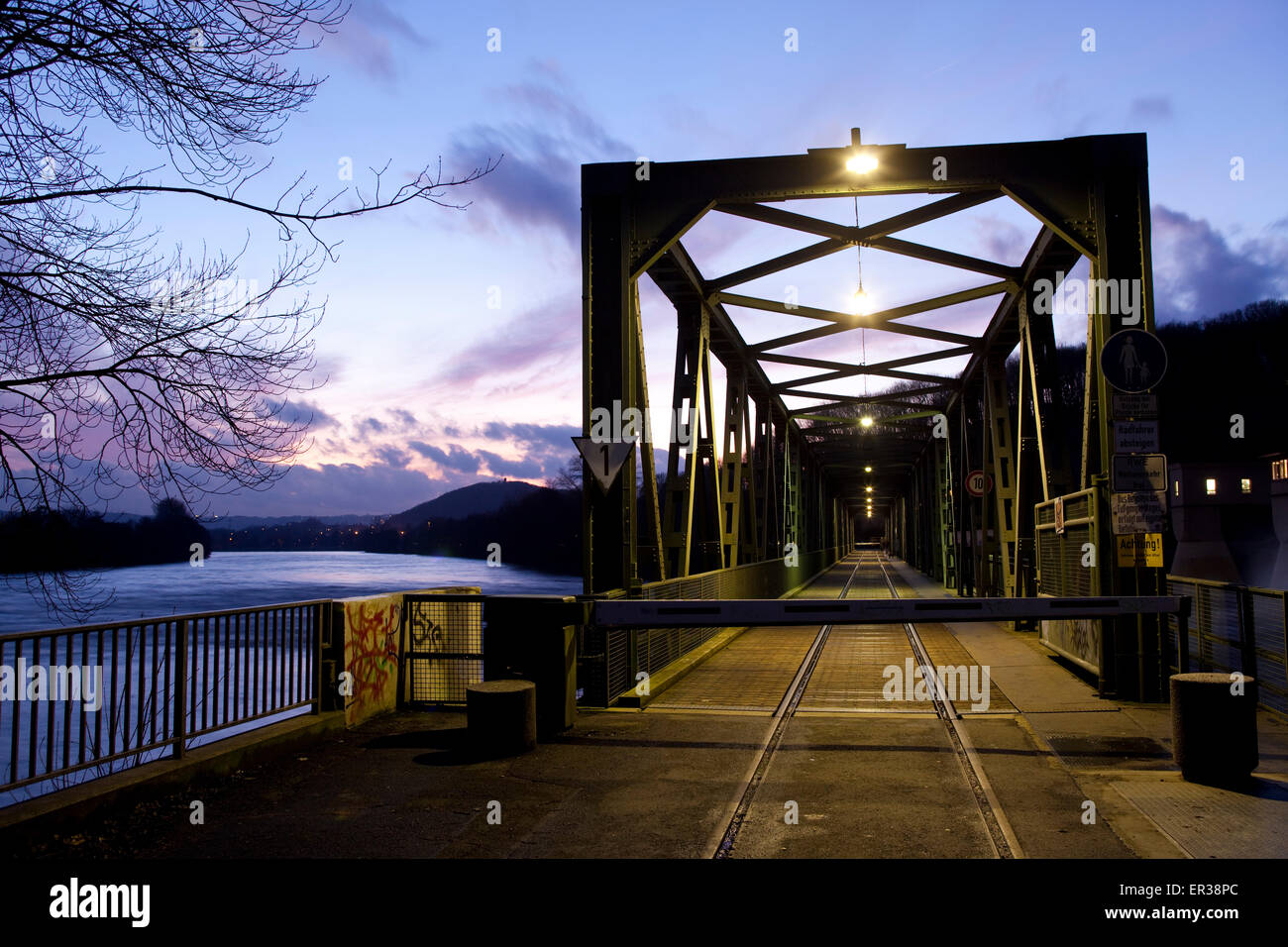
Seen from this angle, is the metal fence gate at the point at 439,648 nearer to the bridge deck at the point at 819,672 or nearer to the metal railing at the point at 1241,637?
the bridge deck at the point at 819,672

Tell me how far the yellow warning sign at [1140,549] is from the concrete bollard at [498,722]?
690cm

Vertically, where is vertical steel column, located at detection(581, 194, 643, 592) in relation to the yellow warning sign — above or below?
above

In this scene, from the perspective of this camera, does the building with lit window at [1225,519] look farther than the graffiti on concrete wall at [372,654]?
Yes

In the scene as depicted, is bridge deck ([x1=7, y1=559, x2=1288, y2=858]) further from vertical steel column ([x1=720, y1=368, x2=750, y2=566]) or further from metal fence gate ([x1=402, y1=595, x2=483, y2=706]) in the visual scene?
vertical steel column ([x1=720, y1=368, x2=750, y2=566])

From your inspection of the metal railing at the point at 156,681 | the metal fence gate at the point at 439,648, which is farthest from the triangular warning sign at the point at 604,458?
the metal railing at the point at 156,681

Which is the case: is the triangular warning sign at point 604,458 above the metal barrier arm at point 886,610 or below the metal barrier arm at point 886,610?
above

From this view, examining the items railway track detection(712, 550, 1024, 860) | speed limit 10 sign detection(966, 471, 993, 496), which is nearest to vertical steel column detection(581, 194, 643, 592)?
railway track detection(712, 550, 1024, 860)

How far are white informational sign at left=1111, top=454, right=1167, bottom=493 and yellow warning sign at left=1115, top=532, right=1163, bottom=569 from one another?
59 cm

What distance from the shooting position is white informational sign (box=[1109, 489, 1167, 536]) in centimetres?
977

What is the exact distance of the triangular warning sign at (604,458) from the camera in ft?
34.6

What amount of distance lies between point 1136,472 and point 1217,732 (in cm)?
388

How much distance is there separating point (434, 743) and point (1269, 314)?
139 meters
